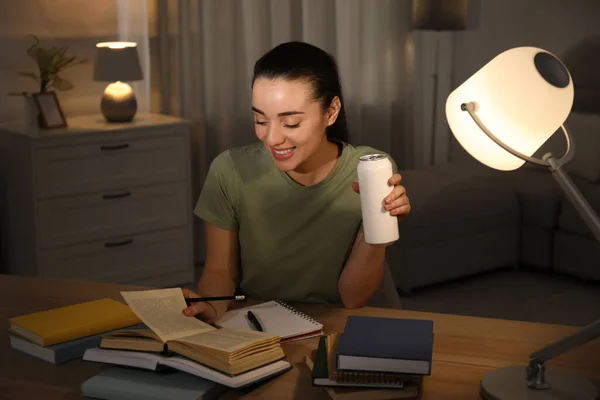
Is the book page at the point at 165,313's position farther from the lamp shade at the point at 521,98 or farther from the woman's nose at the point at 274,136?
the lamp shade at the point at 521,98

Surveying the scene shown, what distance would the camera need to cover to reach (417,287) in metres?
4.06

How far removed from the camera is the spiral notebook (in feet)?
5.38

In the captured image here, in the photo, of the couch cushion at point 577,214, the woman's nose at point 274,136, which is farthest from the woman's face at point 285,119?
the couch cushion at point 577,214

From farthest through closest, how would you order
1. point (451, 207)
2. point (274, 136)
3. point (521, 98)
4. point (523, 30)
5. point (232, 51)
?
1. point (523, 30)
2. point (232, 51)
3. point (451, 207)
4. point (274, 136)
5. point (521, 98)

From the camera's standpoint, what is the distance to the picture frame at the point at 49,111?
3.86 m

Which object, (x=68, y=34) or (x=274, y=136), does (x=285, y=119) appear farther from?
(x=68, y=34)

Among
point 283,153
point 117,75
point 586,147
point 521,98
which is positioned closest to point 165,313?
point 283,153

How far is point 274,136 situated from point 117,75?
2301mm

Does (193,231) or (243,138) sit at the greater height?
(243,138)

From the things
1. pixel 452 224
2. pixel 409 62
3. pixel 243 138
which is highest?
pixel 409 62

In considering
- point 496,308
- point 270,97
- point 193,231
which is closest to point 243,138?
point 193,231

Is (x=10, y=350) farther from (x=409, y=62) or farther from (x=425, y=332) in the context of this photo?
(x=409, y=62)

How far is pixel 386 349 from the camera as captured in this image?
1412 millimetres

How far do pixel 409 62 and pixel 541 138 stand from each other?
12.6 ft
